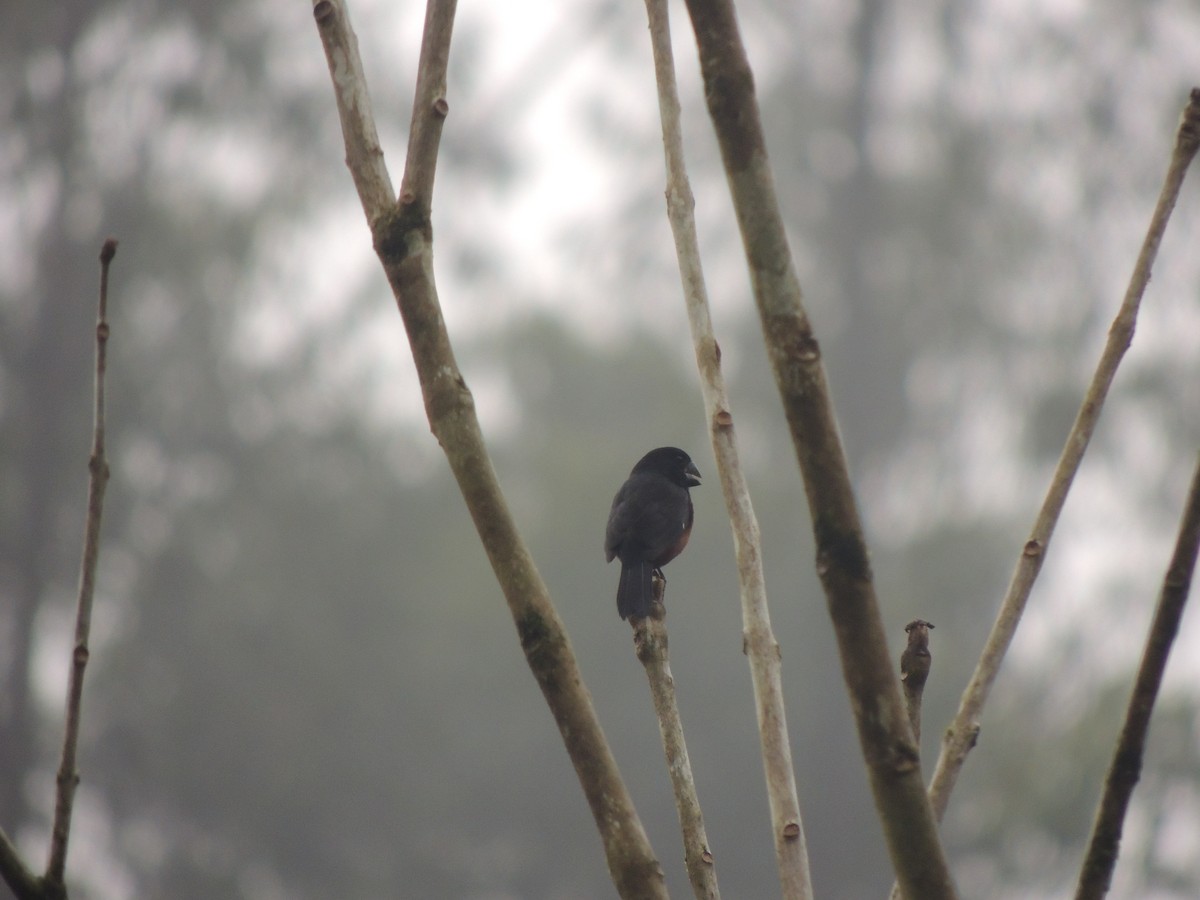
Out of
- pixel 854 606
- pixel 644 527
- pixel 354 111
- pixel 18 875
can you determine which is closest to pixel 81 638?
pixel 18 875

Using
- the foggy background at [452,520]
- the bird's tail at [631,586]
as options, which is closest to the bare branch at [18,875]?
the bird's tail at [631,586]

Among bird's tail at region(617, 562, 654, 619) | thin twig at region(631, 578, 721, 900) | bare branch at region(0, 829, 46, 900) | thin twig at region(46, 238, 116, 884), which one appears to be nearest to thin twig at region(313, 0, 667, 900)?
thin twig at region(631, 578, 721, 900)

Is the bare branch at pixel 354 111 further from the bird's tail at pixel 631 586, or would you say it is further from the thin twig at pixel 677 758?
the bird's tail at pixel 631 586

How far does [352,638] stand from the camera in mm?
18562

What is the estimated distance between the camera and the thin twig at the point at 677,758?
170cm

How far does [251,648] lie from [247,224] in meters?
5.45

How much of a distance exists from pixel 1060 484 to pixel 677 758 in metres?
0.61

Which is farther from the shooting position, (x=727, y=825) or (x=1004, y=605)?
(x=727, y=825)

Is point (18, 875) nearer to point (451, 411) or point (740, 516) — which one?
point (451, 411)

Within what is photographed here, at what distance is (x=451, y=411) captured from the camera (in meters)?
1.58

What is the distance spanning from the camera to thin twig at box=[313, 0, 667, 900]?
146cm

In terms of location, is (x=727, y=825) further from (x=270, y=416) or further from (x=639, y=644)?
(x=639, y=644)

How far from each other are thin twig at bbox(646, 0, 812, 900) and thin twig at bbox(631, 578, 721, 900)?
0.31ft

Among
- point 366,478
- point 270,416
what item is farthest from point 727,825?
point 270,416
